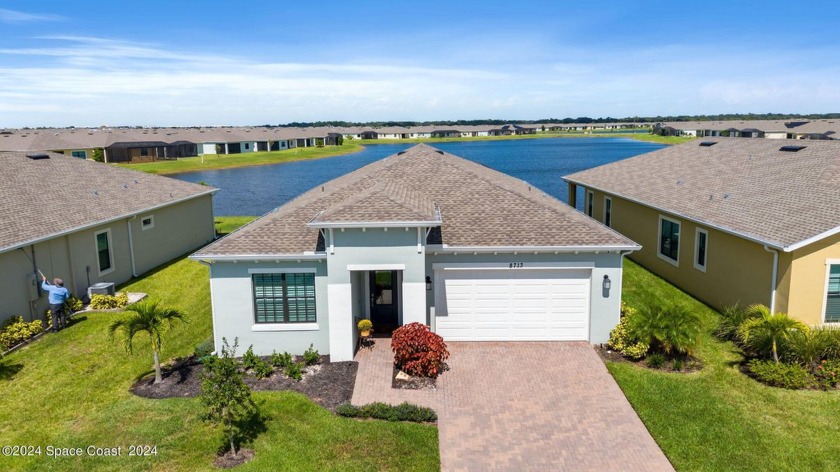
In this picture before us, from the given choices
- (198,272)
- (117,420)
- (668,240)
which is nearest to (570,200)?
(668,240)

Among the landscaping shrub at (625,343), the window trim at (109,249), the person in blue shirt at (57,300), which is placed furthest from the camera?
the window trim at (109,249)

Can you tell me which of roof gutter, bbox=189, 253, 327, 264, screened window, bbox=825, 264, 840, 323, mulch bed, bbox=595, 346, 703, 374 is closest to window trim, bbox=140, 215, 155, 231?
roof gutter, bbox=189, 253, 327, 264

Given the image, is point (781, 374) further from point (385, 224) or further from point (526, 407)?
point (385, 224)

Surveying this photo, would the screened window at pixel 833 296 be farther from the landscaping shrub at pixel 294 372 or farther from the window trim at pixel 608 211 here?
the landscaping shrub at pixel 294 372

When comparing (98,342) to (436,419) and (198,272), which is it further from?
(436,419)

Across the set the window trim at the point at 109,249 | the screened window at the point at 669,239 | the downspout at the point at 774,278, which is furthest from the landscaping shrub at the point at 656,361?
the window trim at the point at 109,249

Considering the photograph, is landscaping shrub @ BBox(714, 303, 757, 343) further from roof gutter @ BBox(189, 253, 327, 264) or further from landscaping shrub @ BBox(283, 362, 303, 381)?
landscaping shrub @ BBox(283, 362, 303, 381)
